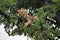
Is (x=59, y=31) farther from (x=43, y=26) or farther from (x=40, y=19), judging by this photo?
(x=40, y=19)

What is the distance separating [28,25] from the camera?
4.45 ft

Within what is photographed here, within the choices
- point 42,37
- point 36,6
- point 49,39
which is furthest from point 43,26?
point 36,6

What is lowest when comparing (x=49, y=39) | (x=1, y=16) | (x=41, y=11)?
(x=49, y=39)

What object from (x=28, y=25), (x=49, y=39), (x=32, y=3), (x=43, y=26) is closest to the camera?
(x=28, y=25)

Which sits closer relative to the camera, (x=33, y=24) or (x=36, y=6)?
(x=33, y=24)

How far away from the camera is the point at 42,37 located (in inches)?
59.4

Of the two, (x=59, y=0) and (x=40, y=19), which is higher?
(x=59, y=0)

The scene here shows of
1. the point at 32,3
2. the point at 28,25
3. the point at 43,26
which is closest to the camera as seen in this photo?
the point at 28,25

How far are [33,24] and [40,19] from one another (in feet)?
0.23

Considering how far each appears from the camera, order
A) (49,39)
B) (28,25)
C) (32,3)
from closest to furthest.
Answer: (28,25) < (49,39) < (32,3)

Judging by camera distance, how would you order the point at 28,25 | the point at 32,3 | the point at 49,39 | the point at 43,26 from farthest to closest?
the point at 32,3 → the point at 49,39 → the point at 43,26 → the point at 28,25

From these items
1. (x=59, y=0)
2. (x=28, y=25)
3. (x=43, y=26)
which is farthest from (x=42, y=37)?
(x=59, y=0)

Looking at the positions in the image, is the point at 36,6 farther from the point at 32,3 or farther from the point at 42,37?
the point at 42,37

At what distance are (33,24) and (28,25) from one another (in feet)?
0.15
